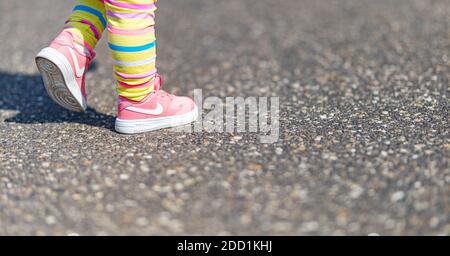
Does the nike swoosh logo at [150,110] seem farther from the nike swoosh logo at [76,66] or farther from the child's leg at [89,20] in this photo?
the child's leg at [89,20]

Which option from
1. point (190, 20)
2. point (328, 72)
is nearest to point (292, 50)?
point (328, 72)

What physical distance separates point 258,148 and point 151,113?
0.59 metres

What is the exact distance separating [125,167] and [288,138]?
817 millimetres

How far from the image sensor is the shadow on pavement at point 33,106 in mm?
3141

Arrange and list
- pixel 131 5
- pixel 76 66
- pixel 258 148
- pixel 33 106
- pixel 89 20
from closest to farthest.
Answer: pixel 131 5
pixel 258 148
pixel 76 66
pixel 89 20
pixel 33 106

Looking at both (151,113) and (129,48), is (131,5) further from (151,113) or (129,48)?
(151,113)

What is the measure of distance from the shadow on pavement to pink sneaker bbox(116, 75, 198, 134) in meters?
0.19

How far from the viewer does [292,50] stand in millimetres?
4281

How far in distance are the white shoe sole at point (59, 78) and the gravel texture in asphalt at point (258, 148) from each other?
17 cm

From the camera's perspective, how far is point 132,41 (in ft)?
8.57

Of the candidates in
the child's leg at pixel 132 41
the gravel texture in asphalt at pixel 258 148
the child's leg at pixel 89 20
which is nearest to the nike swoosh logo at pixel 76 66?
the child's leg at pixel 89 20

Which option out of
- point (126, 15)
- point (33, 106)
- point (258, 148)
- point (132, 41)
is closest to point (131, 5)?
point (126, 15)

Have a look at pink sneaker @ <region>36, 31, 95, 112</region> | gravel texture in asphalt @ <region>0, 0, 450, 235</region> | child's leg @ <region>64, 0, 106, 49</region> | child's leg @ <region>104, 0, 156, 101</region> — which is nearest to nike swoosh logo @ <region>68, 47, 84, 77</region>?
pink sneaker @ <region>36, 31, 95, 112</region>
